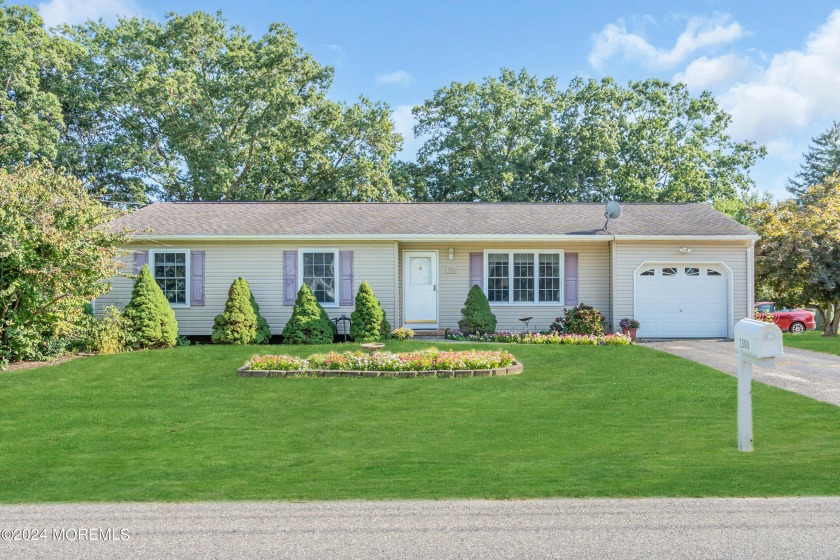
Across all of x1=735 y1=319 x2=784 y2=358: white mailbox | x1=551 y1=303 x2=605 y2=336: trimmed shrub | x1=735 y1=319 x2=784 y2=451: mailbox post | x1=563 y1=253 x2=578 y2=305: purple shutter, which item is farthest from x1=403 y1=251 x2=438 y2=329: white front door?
x1=735 y1=319 x2=784 y2=358: white mailbox

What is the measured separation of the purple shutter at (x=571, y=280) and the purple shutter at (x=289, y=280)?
23.1 ft

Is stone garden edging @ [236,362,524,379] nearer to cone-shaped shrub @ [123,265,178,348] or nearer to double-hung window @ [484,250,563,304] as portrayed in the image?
cone-shaped shrub @ [123,265,178,348]

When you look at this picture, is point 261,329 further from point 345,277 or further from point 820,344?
point 820,344

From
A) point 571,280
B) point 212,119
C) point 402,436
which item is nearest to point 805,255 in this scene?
point 571,280

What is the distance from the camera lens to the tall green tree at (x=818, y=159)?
5334cm

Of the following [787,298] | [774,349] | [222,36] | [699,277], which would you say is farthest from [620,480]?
[222,36]

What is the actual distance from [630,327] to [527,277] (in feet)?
9.65

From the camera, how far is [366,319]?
16.3 metres

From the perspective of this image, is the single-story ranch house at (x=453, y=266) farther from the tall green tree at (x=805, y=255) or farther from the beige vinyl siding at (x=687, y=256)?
the tall green tree at (x=805, y=255)

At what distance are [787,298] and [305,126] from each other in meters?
20.0

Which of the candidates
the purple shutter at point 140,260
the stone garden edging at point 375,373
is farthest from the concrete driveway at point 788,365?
the purple shutter at point 140,260

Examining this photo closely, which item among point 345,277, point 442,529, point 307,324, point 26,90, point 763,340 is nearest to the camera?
point 442,529

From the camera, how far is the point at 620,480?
5645 mm

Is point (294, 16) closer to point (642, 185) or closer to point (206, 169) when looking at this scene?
point (206, 169)
